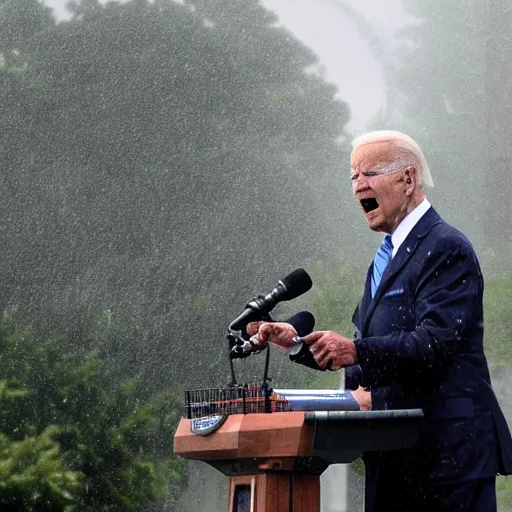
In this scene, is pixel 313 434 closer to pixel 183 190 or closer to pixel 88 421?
pixel 88 421

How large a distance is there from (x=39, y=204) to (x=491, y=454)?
33.6ft

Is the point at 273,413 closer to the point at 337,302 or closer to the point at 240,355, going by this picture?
the point at 240,355

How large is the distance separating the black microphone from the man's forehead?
0.27 metres

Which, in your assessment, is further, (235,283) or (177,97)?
(177,97)

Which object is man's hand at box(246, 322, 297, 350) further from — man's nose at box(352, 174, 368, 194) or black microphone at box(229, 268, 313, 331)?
man's nose at box(352, 174, 368, 194)

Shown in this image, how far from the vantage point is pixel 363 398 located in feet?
8.17

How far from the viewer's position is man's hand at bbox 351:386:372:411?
2467 millimetres

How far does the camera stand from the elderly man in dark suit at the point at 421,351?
87.8 inches

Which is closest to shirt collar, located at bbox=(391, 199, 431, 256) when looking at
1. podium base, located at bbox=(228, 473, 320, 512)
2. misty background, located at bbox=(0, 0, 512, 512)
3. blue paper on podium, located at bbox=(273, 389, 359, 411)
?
blue paper on podium, located at bbox=(273, 389, 359, 411)

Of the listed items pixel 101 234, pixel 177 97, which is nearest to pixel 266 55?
pixel 177 97

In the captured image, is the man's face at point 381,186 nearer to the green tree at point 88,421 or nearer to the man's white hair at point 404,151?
the man's white hair at point 404,151

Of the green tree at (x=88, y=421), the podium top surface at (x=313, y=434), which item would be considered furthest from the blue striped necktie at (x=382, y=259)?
the green tree at (x=88, y=421)

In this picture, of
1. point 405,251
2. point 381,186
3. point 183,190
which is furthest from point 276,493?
point 183,190

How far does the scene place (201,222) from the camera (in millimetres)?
12359
